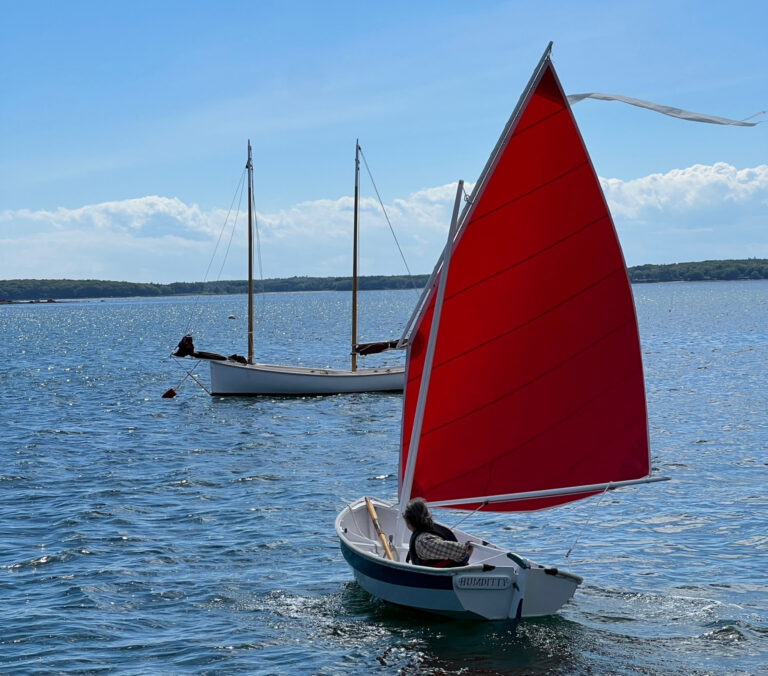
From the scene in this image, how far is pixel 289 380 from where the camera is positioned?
45.8m

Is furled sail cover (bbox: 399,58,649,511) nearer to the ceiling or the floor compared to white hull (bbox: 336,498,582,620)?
nearer to the ceiling

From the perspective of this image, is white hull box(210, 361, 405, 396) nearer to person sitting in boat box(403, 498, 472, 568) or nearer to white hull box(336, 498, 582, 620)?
white hull box(336, 498, 582, 620)

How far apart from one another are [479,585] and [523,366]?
3.11m

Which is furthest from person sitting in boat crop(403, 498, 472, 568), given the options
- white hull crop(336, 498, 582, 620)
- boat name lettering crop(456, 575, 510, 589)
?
boat name lettering crop(456, 575, 510, 589)

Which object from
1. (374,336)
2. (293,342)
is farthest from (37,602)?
(374,336)

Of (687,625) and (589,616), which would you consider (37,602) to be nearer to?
(589,616)

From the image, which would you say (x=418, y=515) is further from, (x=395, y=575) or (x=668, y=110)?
(x=668, y=110)

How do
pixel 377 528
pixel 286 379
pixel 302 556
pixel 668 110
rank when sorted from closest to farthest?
pixel 668 110 < pixel 377 528 < pixel 302 556 < pixel 286 379

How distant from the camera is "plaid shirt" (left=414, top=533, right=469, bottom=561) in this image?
44.4 feet

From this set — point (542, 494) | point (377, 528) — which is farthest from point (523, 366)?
point (377, 528)

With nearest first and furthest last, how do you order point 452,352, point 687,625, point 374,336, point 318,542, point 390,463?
point 452,352 → point 687,625 → point 318,542 → point 390,463 → point 374,336

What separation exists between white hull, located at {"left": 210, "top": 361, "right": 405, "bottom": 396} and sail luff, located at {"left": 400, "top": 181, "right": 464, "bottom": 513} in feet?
104

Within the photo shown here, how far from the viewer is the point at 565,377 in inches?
540

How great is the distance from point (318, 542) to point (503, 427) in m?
7.00
